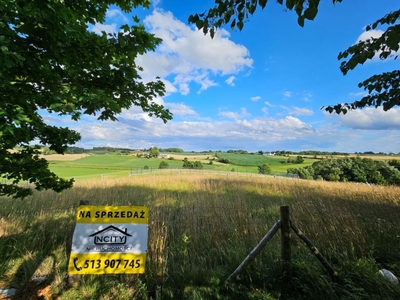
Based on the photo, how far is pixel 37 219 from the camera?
539cm

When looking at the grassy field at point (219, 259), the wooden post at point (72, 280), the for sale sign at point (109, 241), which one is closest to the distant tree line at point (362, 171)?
→ the grassy field at point (219, 259)

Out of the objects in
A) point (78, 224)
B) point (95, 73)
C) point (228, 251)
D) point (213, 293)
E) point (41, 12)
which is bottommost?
point (213, 293)

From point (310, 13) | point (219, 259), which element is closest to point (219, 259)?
point (219, 259)

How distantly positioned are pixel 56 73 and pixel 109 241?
2.47 m

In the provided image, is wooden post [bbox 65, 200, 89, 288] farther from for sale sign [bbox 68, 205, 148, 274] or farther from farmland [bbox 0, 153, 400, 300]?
for sale sign [bbox 68, 205, 148, 274]

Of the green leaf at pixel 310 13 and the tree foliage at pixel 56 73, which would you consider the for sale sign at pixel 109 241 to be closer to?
the tree foliage at pixel 56 73

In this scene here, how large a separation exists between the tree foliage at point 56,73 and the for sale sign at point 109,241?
1192 mm

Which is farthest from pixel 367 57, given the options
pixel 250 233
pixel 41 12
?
pixel 41 12

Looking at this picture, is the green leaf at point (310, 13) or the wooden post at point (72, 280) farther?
the wooden post at point (72, 280)

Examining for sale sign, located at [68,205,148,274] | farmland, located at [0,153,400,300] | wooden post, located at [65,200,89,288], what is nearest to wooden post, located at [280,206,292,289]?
farmland, located at [0,153,400,300]

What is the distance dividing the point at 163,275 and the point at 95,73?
3.26 m

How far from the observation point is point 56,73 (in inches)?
99.7

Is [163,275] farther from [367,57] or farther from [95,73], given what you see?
[367,57]

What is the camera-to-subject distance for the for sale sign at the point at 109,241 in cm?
295
